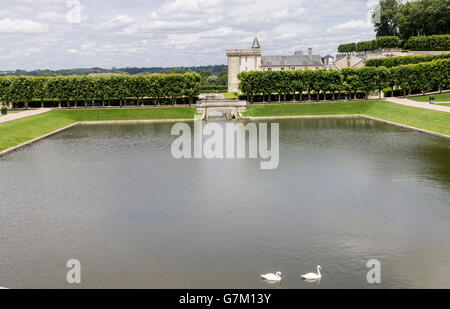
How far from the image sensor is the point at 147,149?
60.0 m

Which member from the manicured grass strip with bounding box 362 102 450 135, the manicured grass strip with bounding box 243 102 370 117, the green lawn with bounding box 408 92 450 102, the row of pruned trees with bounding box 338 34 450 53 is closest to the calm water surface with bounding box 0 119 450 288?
the manicured grass strip with bounding box 362 102 450 135

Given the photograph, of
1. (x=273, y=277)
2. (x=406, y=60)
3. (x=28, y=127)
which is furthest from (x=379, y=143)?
(x=406, y=60)

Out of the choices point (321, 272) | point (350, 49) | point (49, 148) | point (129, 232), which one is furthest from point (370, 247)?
point (350, 49)

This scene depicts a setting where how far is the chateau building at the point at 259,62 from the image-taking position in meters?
140

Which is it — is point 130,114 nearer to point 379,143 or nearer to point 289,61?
point 379,143

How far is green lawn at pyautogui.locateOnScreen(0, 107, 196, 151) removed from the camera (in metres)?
76.1

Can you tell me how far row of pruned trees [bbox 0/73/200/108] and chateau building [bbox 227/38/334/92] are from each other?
37.2 metres

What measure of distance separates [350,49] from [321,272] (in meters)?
165

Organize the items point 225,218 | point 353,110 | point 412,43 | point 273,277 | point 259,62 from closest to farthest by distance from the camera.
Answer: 1. point 273,277
2. point 225,218
3. point 353,110
4. point 412,43
5. point 259,62

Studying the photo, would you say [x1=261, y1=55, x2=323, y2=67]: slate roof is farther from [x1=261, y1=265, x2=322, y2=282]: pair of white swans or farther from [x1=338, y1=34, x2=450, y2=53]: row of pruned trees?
[x1=261, y1=265, x2=322, y2=282]: pair of white swans

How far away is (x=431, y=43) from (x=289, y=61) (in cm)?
4210

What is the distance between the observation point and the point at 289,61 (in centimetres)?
14838
